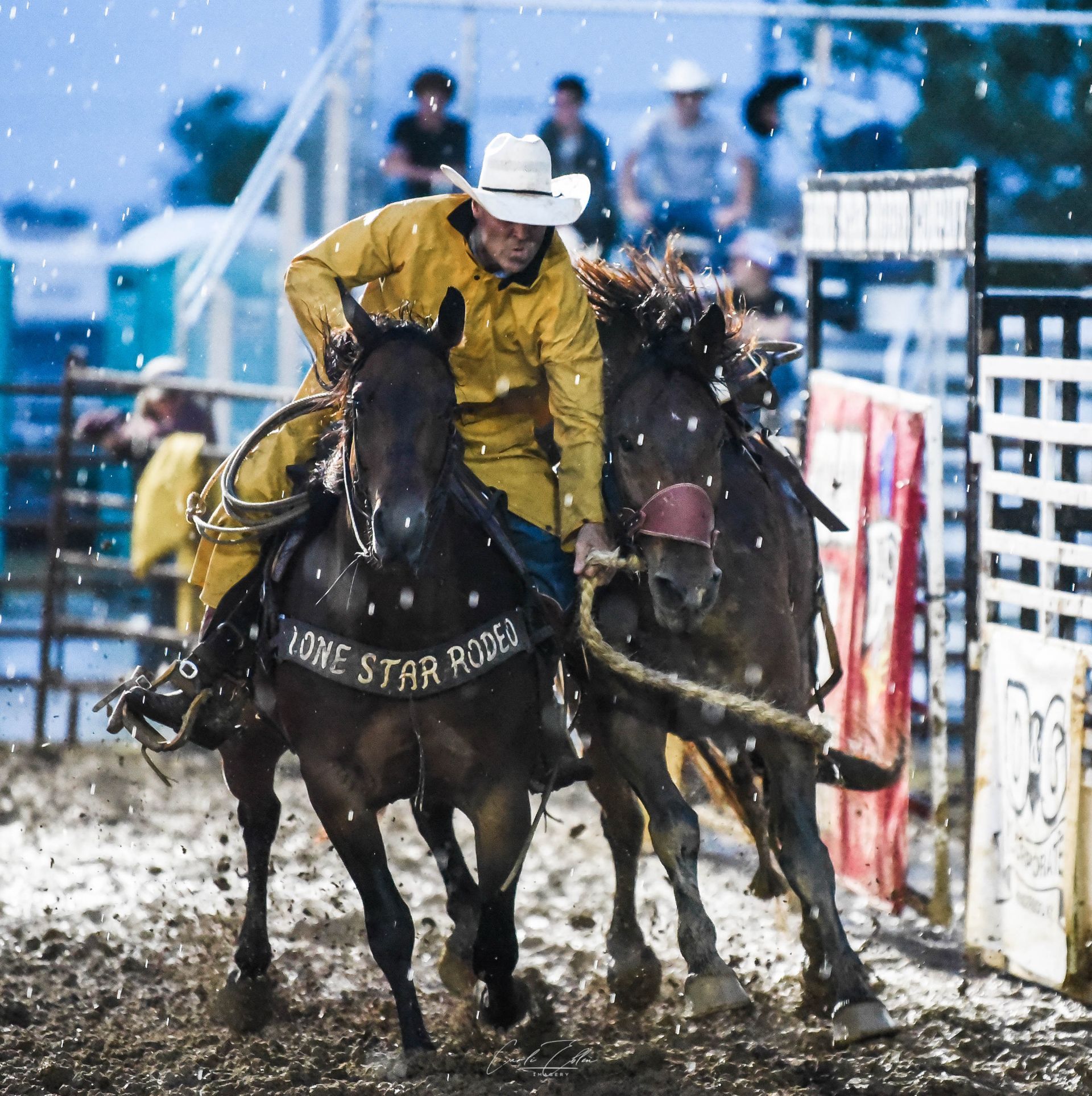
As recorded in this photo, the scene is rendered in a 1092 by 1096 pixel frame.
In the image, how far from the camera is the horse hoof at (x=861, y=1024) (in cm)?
460

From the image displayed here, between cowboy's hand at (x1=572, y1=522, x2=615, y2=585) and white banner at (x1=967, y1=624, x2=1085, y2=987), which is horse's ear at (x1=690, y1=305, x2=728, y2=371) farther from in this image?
white banner at (x1=967, y1=624, x2=1085, y2=987)

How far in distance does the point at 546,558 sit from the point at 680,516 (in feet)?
1.77

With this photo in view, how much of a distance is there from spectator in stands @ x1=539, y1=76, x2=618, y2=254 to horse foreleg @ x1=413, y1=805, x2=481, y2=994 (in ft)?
16.8

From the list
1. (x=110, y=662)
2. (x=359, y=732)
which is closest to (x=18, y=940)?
(x=359, y=732)

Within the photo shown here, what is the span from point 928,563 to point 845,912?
131 cm

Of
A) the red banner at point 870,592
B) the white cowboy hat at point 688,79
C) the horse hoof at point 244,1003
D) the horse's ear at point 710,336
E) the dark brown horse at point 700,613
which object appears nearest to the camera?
the dark brown horse at point 700,613

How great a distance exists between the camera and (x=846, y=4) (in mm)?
12164

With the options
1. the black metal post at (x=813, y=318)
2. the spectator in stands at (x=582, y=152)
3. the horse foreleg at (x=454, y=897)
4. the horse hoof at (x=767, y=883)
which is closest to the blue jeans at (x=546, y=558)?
the horse foreleg at (x=454, y=897)

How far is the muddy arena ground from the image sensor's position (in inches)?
181

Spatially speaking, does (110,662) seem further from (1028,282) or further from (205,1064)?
(205,1064)

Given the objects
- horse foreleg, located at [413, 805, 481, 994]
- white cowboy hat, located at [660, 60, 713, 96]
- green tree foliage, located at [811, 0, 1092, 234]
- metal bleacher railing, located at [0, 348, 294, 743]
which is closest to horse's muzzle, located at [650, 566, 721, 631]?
horse foreleg, located at [413, 805, 481, 994]

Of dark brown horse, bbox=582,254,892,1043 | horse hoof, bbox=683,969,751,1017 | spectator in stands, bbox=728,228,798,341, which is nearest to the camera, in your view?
horse hoof, bbox=683,969,751,1017

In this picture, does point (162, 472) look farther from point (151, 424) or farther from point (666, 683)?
point (666, 683)

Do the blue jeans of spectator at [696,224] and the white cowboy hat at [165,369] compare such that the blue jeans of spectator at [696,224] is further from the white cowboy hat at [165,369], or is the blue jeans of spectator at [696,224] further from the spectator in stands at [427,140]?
the white cowboy hat at [165,369]
